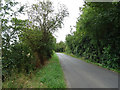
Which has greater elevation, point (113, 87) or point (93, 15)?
point (93, 15)

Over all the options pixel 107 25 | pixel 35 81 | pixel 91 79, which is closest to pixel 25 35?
pixel 35 81

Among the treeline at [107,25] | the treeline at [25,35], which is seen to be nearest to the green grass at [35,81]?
the treeline at [25,35]

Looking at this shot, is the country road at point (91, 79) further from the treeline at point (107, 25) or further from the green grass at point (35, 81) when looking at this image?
the treeline at point (107, 25)

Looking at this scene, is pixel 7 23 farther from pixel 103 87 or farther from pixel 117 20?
pixel 117 20

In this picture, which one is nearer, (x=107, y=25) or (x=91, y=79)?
(x=91, y=79)

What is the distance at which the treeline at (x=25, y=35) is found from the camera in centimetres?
254

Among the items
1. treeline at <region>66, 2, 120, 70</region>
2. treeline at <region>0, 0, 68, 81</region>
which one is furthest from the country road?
treeline at <region>0, 0, 68, 81</region>

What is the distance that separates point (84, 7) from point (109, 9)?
2079 mm

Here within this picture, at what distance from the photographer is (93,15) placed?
614cm

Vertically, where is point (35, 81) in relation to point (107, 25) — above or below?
below

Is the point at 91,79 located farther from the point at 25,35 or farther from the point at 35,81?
Result: the point at 25,35

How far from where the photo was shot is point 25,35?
386 centimetres

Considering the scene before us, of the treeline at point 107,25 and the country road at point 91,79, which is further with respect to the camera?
the treeline at point 107,25

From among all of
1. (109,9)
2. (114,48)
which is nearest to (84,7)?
(109,9)
